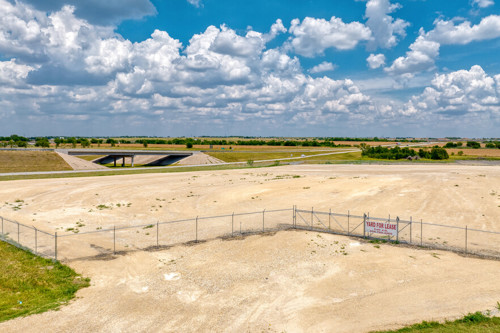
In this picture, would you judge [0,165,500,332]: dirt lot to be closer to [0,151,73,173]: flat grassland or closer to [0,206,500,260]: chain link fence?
[0,206,500,260]: chain link fence

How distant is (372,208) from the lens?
43219 mm

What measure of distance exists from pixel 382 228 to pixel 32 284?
2678 cm

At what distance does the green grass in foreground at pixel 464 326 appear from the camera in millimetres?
15617

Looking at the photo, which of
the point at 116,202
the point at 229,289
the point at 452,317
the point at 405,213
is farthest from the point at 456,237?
the point at 116,202

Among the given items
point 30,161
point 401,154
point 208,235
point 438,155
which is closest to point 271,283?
point 208,235

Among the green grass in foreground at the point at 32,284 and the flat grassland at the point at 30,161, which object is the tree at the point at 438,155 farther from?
the green grass in foreground at the point at 32,284

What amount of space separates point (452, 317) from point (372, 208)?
26.6 metres

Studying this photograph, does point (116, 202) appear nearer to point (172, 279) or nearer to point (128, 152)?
point (172, 279)

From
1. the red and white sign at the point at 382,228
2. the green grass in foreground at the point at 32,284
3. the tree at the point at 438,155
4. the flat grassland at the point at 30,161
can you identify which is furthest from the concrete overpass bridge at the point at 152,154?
the red and white sign at the point at 382,228

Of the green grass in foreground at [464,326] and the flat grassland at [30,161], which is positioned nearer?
the green grass in foreground at [464,326]

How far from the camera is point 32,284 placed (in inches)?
821

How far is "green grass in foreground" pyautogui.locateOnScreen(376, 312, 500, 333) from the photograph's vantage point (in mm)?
15617

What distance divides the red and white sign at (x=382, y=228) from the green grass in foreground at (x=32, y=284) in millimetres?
23114

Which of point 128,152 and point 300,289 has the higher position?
point 128,152
